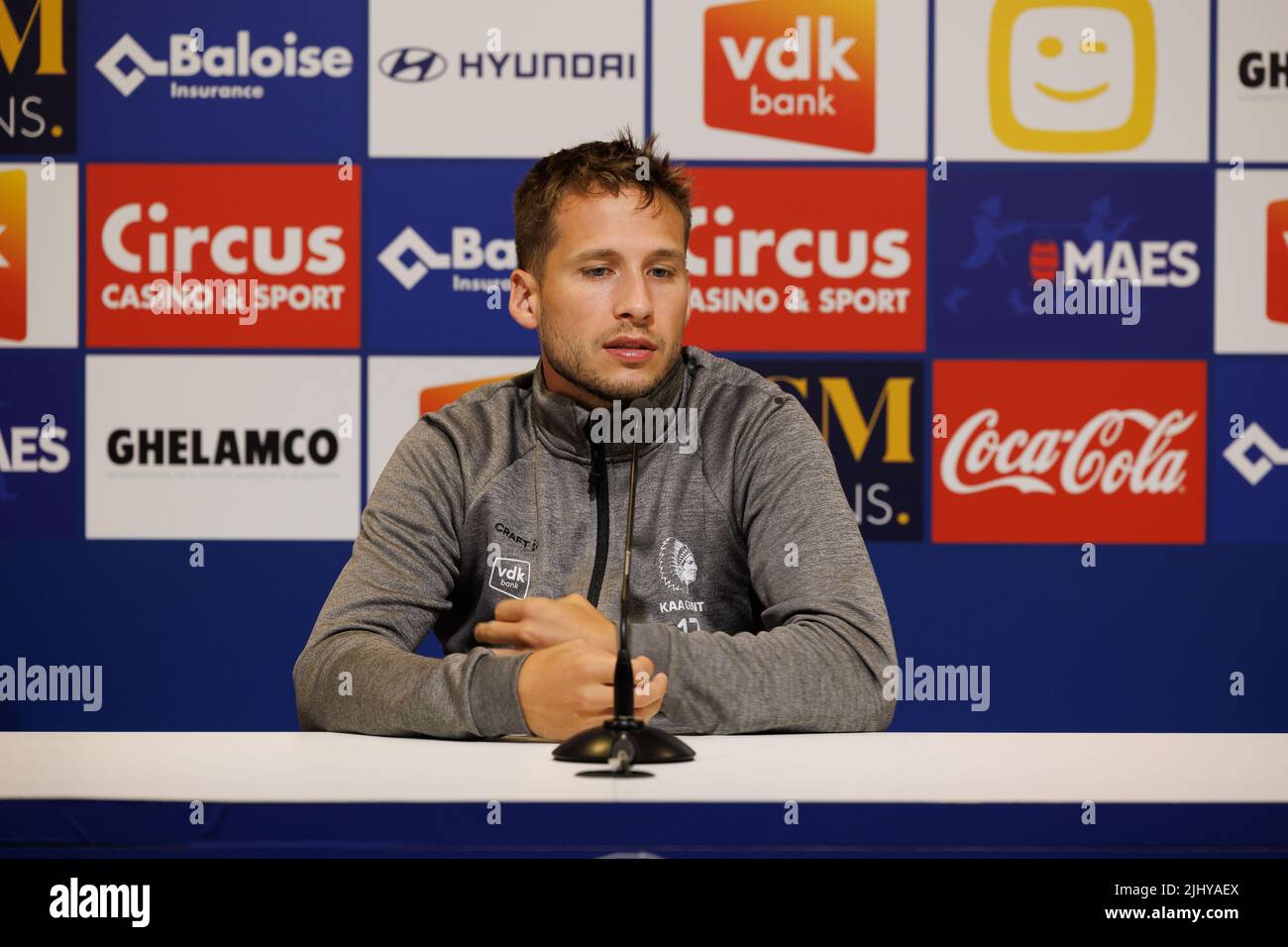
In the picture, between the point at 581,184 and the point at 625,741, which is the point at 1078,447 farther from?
the point at 625,741

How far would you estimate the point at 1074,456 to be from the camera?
2.76m

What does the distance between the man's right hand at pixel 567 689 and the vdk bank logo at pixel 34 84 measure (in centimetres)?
210

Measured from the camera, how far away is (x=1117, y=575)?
9.11 ft

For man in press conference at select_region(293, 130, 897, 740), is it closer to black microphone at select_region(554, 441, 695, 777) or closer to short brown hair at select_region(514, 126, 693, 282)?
short brown hair at select_region(514, 126, 693, 282)

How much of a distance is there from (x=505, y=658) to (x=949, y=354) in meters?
1.75

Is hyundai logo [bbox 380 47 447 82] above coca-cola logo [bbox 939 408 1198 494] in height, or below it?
above

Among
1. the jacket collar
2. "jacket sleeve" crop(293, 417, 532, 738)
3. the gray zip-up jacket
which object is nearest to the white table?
"jacket sleeve" crop(293, 417, 532, 738)

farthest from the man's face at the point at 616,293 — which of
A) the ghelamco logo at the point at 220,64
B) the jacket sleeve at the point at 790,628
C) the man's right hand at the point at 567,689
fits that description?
the ghelamco logo at the point at 220,64

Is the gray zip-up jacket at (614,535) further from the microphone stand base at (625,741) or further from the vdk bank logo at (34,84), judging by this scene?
the vdk bank logo at (34,84)

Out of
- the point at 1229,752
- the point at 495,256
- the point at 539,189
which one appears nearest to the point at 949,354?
the point at 495,256

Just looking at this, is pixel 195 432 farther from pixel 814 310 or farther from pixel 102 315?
pixel 814 310

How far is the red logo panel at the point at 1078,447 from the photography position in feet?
9.04

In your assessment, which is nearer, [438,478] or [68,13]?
[438,478]

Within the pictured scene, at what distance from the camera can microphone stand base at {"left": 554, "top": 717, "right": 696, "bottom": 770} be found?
0.99 meters
